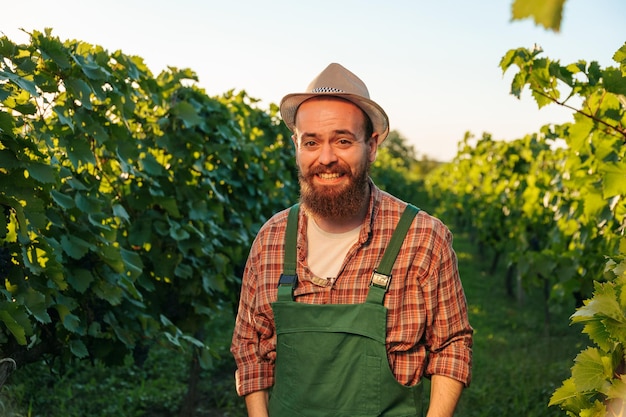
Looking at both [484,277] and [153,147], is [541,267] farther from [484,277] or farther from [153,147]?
[484,277]

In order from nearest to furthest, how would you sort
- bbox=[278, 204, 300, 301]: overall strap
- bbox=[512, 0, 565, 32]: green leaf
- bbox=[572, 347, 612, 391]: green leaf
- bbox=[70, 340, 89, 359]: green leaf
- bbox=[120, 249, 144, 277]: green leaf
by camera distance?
bbox=[512, 0, 565, 32]: green leaf, bbox=[572, 347, 612, 391]: green leaf, bbox=[278, 204, 300, 301]: overall strap, bbox=[70, 340, 89, 359]: green leaf, bbox=[120, 249, 144, 277]: green leaf

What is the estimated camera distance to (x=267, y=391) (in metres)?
2.35

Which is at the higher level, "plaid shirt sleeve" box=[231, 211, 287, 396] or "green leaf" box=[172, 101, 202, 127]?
"green leaf" box=[172, 101, 202, 127]

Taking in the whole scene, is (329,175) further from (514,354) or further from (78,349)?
(514,354)

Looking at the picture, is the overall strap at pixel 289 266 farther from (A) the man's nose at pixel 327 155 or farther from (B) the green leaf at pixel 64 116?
(B) the green leaf at pixel 64 116

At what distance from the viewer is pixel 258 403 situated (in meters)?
2.31

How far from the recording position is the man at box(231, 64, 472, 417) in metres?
2.11

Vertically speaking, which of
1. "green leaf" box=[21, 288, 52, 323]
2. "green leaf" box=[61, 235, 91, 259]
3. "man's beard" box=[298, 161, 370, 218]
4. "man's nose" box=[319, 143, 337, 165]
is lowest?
"green leaf" box=[21, 288, 52, 323]

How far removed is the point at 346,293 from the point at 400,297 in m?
0.16

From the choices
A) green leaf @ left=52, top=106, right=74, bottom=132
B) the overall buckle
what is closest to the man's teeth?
the overall buckle

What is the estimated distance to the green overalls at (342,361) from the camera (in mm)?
2082

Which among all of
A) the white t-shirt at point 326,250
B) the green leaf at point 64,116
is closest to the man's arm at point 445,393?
the white t-shirt at point 326,250

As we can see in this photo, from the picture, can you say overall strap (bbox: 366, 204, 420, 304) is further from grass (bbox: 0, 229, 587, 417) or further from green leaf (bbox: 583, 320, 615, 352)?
grass (bbox: 0, 229, 587, 417)

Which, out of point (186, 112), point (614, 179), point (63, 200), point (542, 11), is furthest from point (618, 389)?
point (186, 112)
